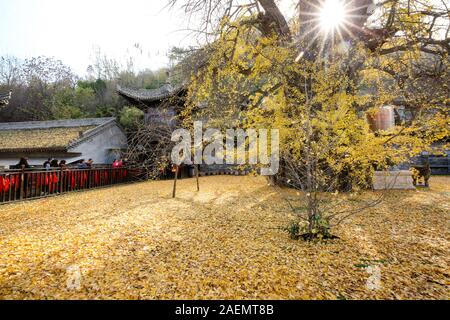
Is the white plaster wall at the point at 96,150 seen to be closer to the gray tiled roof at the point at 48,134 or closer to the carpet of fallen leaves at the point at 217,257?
the gray tiled roof at the point at 48,134

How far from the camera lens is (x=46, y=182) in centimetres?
875

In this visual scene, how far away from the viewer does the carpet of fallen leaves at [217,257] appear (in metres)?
2.47

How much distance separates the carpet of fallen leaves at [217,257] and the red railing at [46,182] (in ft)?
8.73

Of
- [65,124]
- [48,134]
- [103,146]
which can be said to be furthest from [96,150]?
[65,124]

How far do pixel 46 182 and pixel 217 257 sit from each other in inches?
335

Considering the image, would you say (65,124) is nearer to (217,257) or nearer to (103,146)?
(103,146)

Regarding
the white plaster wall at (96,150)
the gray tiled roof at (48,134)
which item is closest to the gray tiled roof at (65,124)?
the gray tiled roof at (48,134)

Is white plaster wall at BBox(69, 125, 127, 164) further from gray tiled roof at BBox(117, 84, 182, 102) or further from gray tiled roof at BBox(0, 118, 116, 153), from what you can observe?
gray tiled roof at BBox(117, 84, 182, 102)

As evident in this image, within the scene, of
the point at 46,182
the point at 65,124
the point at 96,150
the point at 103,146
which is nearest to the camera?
the point at 46,182

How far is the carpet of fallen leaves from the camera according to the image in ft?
8.09

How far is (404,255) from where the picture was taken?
10.8ft
